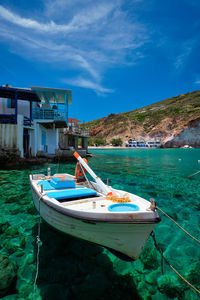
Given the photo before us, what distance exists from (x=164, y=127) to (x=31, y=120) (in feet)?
312

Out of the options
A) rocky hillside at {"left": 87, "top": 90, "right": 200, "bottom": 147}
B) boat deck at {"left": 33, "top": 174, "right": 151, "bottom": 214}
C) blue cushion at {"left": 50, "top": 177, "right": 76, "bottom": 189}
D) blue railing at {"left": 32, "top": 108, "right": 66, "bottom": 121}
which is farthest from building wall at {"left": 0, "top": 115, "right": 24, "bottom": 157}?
rocky hillside at {"left": 87, "top": 90, "right": 200, "bottom": 147}

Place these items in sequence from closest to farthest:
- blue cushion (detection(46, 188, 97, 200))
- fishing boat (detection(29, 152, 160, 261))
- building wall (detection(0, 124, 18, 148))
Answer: fishing boat (detection(29, 152, 160, 261))
blue cushion (detection(46, 188, 97, 200))
building wall (detection(0, 124, 18, 148))

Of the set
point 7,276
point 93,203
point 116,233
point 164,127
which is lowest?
point 7,276

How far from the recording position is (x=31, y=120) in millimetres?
20016

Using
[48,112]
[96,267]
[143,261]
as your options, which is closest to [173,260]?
[143,261]

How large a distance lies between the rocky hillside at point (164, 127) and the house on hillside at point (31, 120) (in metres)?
78.9

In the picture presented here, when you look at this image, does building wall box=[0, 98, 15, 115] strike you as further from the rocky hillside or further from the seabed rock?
the rocky hillside

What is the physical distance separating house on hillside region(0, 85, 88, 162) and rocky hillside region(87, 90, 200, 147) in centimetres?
7890

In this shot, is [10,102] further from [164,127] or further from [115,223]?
[164,127]

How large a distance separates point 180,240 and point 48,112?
21.0 meters

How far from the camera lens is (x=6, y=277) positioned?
338cm

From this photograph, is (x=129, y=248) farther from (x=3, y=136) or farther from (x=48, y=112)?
(x=48, y=112)

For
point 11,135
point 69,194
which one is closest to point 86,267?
point 69,194

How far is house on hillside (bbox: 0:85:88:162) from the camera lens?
1702cm
